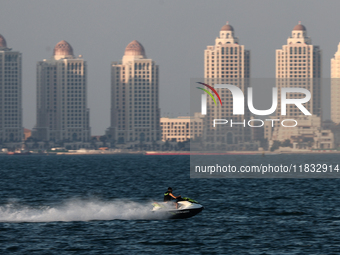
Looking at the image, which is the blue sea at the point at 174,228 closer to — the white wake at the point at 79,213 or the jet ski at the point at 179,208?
the white wake at the point at 79,213

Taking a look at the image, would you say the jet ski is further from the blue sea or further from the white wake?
the white wake

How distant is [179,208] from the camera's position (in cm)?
4647

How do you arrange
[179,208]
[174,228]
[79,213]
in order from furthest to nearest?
[79,213] < [179,208] < [174,228]

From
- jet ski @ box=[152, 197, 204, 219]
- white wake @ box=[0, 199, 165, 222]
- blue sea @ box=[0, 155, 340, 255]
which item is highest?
jet ski @ box=[152, 197, 204, 219]

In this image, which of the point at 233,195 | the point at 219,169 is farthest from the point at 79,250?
the point at 219,169

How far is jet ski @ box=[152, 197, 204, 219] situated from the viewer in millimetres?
46375

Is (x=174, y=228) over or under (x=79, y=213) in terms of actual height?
under

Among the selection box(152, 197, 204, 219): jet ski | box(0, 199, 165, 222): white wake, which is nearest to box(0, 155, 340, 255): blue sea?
box(0, 199, 165, 222): white wake

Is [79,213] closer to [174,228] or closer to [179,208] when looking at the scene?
[179,208]

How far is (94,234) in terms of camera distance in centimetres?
4119

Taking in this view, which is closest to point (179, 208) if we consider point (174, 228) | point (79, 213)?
point (174, 228)

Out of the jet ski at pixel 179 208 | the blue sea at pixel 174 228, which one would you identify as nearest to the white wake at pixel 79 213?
the blue sea at pixel 174 228

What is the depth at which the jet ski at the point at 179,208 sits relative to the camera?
4638cm

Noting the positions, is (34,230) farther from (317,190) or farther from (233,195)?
(317,190)
